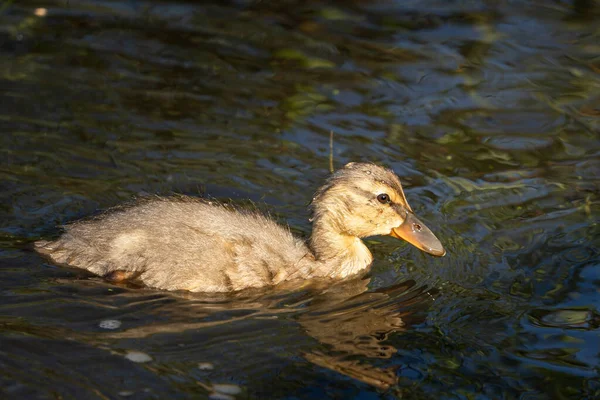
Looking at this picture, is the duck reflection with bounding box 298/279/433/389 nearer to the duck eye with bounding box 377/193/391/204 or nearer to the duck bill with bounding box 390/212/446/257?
the duck bill with bounding box 390/212/446/257

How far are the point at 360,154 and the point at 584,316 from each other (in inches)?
112

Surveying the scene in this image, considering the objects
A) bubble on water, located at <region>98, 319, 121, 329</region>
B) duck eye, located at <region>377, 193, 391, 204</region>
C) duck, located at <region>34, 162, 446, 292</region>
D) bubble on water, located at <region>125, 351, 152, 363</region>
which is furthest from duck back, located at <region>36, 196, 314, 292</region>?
bubble on water, located at <region>125, 351, 152, 363</region>

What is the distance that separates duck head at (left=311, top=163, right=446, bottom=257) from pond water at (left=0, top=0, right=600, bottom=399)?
0.90 ft

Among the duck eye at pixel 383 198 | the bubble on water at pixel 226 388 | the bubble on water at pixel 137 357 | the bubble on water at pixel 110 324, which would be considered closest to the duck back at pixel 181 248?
the bubble on water at pixel 110 324

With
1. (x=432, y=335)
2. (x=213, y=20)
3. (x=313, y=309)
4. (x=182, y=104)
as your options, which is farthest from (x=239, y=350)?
(x=213, y=20)

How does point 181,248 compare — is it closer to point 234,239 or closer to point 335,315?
point 234,239

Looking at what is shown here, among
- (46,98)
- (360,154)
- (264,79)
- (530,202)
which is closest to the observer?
(530,202)

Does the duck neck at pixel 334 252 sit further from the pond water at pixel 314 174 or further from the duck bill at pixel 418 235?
the duck bill at pixel 418 235

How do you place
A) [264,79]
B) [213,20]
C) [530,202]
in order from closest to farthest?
[530,202], [264,79], [213,20]

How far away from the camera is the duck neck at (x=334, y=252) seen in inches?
283

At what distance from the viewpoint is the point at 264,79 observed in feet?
32.4

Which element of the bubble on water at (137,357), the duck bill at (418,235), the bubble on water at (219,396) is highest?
the duck bill at (418,235)

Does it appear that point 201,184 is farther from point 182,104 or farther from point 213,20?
point 213,20

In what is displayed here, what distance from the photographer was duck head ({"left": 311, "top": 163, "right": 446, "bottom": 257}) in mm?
7145
